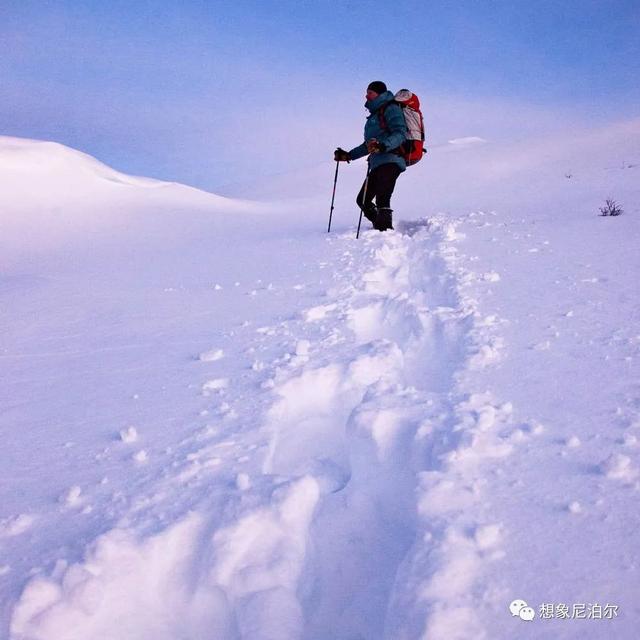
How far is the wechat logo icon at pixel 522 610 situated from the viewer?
1.29 m

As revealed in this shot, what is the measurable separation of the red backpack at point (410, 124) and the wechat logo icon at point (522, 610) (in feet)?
18.6

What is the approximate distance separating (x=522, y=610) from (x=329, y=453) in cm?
114

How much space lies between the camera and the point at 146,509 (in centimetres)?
179

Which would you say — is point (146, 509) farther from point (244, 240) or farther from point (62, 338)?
point (244, 240)

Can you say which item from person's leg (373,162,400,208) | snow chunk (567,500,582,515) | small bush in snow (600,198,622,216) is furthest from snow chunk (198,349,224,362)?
small bush in snow (600,198,622,216)

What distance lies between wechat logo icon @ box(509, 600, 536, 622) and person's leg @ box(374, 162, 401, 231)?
18.0 ft

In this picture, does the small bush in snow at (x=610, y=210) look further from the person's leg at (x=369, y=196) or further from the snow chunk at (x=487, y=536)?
the snow chunk at (x=487, y=536)

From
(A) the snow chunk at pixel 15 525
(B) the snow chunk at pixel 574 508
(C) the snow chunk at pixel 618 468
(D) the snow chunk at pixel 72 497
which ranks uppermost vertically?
(C) the snow chunk at pixel 618 468

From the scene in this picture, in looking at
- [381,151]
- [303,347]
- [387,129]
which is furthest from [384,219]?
[303,347]

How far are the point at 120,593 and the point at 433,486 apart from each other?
1.04 meters

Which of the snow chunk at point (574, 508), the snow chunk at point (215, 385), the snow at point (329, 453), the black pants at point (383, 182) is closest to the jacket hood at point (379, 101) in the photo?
the black pants at point (383, 182)

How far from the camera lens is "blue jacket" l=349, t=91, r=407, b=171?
612cm

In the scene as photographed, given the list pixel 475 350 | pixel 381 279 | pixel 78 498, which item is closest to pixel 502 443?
pixel 475 350

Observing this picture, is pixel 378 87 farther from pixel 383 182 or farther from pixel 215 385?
pixel 215 385
